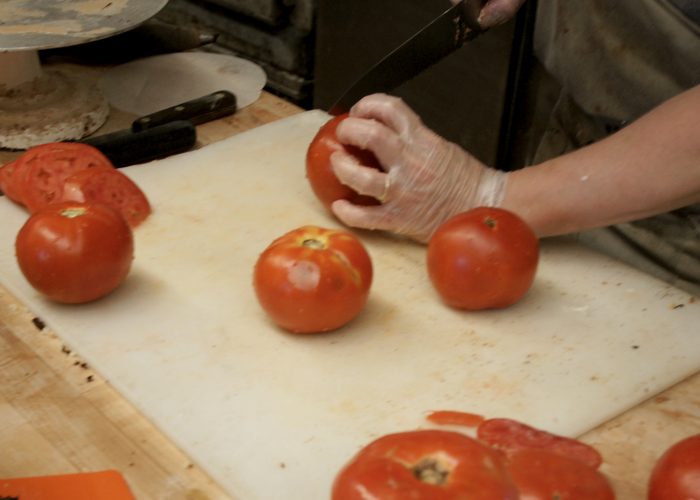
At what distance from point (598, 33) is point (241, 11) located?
0.99 m

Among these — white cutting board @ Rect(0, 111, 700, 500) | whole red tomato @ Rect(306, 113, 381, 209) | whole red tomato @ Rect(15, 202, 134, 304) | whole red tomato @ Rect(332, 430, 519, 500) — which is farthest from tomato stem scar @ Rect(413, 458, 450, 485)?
whole red tomato @ Rect(306, 113, 381, 209)

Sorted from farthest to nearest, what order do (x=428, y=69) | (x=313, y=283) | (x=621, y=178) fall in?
1. (x=428, y=69)
2. (x=621, y=178)
3. (x=313, y=283)

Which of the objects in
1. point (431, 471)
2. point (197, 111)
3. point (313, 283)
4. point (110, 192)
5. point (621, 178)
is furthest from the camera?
point (197, 111)

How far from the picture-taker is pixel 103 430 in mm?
956

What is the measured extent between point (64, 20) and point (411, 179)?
0.62m

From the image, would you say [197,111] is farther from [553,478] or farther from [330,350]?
[553,478]

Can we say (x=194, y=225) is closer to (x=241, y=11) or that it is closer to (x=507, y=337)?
(x=507, y=337)

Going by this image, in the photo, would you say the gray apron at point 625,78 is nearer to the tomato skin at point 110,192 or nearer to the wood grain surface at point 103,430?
the wood grain surface at point 103,430

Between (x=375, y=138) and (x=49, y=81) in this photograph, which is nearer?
(x=375, y=138)

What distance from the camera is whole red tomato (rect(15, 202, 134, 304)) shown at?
108 centimetres

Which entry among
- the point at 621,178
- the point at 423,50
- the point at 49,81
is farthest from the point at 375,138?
the point at 49,81

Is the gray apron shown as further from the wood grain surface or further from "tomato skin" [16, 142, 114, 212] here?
"tomato skin" [16, 142, 114, 212]

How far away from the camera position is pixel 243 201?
136cm

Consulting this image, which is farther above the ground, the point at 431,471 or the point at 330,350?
the point at 431,471
